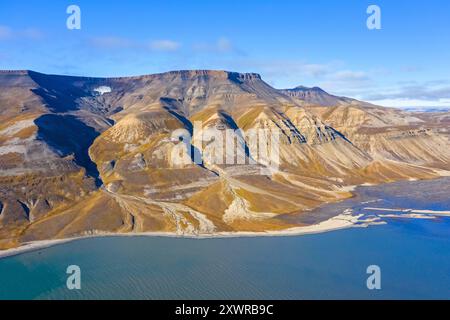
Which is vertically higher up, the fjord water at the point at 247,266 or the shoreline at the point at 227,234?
the shoreline at the point at 227,234

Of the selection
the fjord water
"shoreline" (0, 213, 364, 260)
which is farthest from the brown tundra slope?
the fjord water

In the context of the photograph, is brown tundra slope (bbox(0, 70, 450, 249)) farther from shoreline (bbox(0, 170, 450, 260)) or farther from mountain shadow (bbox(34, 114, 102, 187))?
shoreline (bbox(0, 170, 450, 260))

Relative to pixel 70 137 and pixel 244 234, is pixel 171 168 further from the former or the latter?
pixel 244 234

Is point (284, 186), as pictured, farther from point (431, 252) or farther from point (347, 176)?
point (431, 252)

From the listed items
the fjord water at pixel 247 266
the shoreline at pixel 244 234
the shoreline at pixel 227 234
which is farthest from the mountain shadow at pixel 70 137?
the fjord water at pixel 247 266

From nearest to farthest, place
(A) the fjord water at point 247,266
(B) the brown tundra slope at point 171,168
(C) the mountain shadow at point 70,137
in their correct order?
(A) the fjord water at point 247,266 < (B) the brown tundra slope at point 171,168 < (C) the mountain shadow at point 70,137

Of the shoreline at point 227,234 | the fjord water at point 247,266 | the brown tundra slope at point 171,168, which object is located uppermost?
the brown tundra slope at point 171,168

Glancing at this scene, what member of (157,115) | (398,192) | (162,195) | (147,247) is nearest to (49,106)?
(157,115)

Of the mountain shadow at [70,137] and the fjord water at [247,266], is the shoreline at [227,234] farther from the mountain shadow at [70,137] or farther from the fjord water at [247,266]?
the mountain shadow at [70,137]
